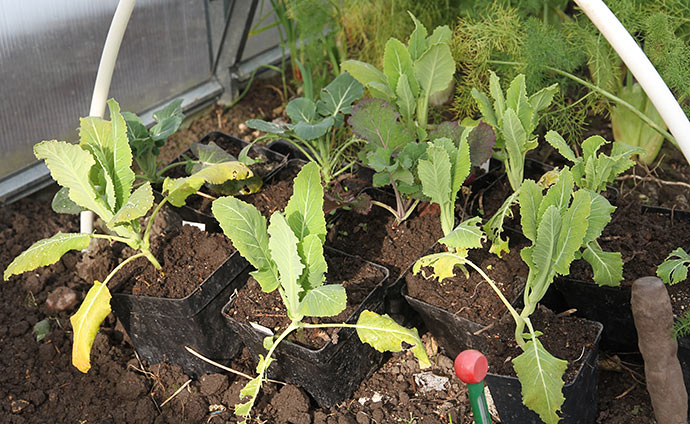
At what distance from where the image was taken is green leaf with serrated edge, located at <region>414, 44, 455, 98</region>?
206cm

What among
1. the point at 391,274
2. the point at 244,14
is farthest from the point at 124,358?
the point at 244,14

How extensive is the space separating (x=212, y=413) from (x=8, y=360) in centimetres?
65

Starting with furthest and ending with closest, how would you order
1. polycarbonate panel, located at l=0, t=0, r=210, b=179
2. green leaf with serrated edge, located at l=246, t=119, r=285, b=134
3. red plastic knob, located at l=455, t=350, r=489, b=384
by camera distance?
polycarbonate panel, located at l=0, t=0, r=210, b=179 → green leaf with serrated edge, located at l=246, t=119, r=285, b=134 → red plastic knob, located at l=455, t=350, r=489, b=384

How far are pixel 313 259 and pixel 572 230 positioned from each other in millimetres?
624

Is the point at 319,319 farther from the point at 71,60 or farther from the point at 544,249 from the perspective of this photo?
the point at 71,60

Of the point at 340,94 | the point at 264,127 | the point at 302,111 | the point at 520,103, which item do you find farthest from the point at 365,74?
the point at 520,103

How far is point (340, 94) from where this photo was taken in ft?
7.35

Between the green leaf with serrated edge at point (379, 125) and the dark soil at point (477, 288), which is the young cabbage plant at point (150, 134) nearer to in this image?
the green leaf with serrated edge at point (379, 125)

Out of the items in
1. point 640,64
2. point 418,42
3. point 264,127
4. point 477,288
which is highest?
point 640,64

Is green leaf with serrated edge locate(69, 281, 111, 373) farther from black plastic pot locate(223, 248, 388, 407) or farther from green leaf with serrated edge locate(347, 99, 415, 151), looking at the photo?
green leaf with serrated edge locate(347, 99, 415, 151)

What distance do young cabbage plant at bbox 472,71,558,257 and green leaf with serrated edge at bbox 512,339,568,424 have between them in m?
0.40

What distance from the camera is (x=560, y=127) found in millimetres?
2441

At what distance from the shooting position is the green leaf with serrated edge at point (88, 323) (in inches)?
71.7

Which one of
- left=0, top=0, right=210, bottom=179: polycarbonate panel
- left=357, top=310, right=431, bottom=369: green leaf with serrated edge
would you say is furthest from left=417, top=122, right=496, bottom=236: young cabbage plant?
left=0, top=0, right=210, bottom=179: polycarbonate panel
